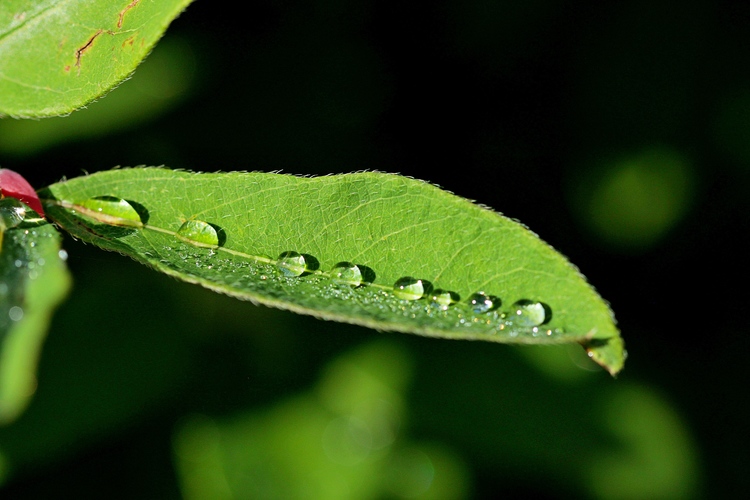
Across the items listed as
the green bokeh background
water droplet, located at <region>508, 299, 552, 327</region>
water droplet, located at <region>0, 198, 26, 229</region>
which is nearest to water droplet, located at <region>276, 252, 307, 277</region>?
water droplet, located at <region>508, 299, 552, 327</region>

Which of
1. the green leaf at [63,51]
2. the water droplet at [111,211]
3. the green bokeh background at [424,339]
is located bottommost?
the green bokeh background at [424,339]

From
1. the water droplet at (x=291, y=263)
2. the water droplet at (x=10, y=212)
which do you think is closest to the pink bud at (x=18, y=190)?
the water droplet at (x=10, y=212)

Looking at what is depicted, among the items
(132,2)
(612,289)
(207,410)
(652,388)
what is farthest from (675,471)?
(132,2)

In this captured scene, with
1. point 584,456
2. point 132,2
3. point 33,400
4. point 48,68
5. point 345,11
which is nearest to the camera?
point 132,2

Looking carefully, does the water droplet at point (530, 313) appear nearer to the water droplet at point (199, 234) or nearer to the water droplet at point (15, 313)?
the water droplet at point (199, 234)

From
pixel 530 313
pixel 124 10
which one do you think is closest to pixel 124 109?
pixel 124 10

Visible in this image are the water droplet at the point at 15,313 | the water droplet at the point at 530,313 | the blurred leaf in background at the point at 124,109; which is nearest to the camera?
the water droplet at the point at 530,313

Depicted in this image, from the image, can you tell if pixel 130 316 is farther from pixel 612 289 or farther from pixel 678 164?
pixel 678 164
